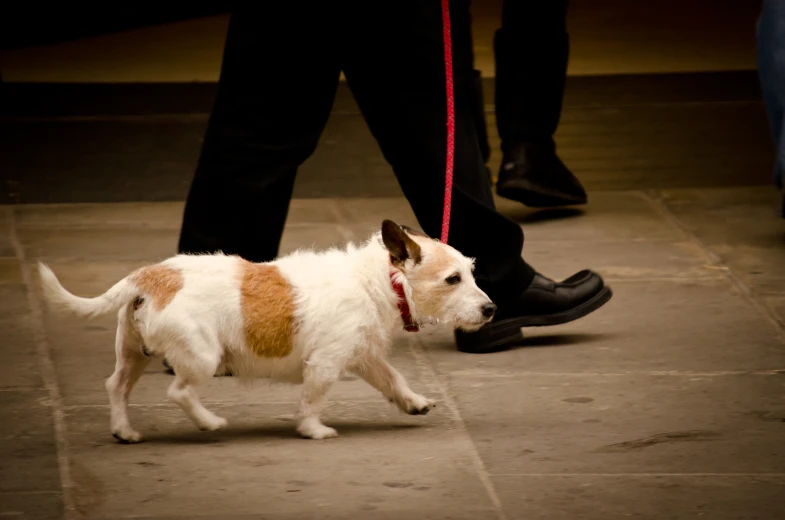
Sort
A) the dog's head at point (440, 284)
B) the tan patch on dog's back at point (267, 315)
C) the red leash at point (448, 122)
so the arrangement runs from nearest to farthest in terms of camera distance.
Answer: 1. the tan patch on dog's back at point (267, 315)
2. the dog's head at point (440, 284)
3. the red leash at point (448, 122)

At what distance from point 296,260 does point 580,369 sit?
124 cm

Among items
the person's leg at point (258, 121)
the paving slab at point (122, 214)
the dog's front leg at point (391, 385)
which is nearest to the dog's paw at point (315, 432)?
the dog's front leg at point (391, 385)

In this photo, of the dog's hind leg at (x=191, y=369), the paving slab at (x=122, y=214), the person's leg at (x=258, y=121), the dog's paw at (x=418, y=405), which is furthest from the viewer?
the paving slab at (x=122, y=214)

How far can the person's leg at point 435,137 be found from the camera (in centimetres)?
505

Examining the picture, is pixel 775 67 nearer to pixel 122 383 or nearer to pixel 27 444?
pixel 122 383

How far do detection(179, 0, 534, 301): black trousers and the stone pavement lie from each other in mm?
554

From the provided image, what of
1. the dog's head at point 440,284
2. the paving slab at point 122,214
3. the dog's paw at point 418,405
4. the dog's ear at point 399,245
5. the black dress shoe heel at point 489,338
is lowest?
the paving slab at point 122,214

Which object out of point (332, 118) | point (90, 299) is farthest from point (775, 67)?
point (90, 299)

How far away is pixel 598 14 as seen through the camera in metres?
13.3

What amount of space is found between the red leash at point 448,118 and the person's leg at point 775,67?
2.14 metres

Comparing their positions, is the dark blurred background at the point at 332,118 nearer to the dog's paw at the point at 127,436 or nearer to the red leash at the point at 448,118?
the red leash at the point at 448,118

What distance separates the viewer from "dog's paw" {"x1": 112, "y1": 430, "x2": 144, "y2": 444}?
4.36 meters

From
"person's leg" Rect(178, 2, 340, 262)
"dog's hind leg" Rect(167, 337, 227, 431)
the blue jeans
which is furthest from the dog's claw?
the blue jeans

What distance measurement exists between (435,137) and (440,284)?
0.91 meters
